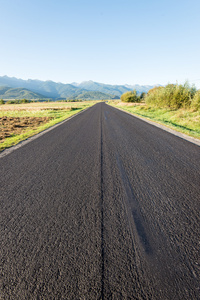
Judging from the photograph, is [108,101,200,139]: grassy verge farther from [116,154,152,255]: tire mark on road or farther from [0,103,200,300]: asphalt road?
[116,154,152,255]: tire mark on road

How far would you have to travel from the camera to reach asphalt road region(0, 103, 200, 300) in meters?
1.55

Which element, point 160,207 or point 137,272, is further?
point 160,207

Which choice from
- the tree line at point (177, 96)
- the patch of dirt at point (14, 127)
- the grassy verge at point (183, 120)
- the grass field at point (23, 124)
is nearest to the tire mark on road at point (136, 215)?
the grass field at point (23, 124)

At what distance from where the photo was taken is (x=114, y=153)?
5.61m

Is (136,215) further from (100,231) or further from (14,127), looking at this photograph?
(14,127)

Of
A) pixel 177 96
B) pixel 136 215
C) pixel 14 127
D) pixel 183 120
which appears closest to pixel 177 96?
pixel 177 96

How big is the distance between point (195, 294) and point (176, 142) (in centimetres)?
634

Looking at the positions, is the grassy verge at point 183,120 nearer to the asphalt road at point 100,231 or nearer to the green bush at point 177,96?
the green bush at point 177,96

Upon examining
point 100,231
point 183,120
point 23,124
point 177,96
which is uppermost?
point 177,96

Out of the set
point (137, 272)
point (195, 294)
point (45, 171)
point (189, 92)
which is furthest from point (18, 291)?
point (189, 92)

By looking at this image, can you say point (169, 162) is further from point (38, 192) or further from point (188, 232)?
point (38, 192)

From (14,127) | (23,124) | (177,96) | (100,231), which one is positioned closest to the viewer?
(100,231)

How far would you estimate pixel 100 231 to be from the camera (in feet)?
7.21

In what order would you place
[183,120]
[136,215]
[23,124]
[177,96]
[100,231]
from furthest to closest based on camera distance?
[177,96], [23,124], [183,120], [136,215], [100,231]
